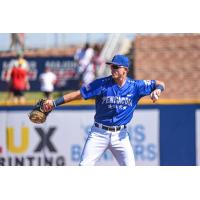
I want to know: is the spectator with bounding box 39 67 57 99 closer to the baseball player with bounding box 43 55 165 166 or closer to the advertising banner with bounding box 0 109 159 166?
the advertising banner with bounding box 0 109 159 166

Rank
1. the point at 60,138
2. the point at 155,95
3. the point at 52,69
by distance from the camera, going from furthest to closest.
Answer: the point at 52,69 → the point at 60,138 → the point at 155,95

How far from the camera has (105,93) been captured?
11.9 m

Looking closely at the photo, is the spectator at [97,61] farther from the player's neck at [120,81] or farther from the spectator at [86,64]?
the player's neck at [120,81]

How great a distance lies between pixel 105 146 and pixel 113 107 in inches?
22.9

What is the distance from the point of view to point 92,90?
39.0 ft

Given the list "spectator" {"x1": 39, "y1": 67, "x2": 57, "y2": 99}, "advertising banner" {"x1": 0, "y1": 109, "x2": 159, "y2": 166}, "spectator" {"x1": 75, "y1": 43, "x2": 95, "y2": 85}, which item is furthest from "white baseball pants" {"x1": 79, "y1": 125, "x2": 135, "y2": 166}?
"spectator" {"x1": 39, "y1": 67, "x2": 57, "y2": 99}

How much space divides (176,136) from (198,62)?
86.0 inches

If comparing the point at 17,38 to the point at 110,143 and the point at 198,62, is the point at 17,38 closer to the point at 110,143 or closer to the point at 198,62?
the point at 198,62

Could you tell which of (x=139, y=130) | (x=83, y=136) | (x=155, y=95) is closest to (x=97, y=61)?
(x=83, y=136)

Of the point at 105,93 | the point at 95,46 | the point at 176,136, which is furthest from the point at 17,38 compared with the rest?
the point at 105,93

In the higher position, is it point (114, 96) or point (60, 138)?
point (114, 96)

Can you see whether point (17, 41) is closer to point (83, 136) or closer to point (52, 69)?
point (52, 69)

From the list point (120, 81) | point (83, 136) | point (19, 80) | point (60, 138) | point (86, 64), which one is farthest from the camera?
point (19, 80)

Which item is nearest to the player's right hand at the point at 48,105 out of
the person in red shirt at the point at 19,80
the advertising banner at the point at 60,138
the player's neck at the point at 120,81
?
the player's neck at the point at 120,81
